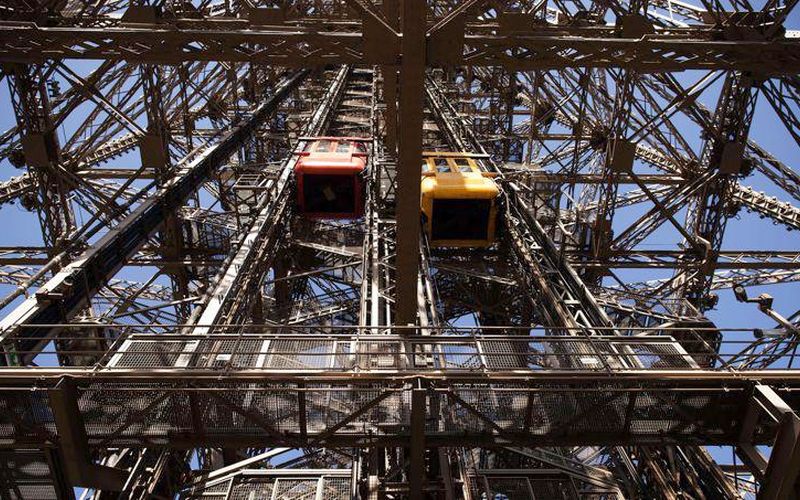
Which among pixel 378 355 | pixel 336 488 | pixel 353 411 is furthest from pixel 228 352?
pixel 336 488

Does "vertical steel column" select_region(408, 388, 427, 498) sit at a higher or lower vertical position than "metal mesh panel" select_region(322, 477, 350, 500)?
higher

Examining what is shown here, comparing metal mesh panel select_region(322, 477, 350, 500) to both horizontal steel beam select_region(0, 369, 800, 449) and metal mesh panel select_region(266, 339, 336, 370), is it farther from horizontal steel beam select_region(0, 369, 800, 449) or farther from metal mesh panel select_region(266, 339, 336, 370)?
metal mesh panel select_region(266, 339, 336, 370)

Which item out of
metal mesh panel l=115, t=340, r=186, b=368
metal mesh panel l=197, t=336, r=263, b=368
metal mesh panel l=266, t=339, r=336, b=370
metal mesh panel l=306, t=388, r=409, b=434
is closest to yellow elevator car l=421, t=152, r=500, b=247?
metal mesh panel l=266, t=339, r=336, b=370

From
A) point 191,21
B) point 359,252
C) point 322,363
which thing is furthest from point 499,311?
point 191,21

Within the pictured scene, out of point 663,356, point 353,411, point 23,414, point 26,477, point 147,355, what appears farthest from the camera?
point 663,356

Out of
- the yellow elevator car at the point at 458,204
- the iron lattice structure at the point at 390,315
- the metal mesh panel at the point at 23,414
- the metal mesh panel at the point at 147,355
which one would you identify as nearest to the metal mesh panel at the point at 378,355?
the iron lattice structure at the point at 390,315

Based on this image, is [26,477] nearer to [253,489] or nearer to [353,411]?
[253,489]
